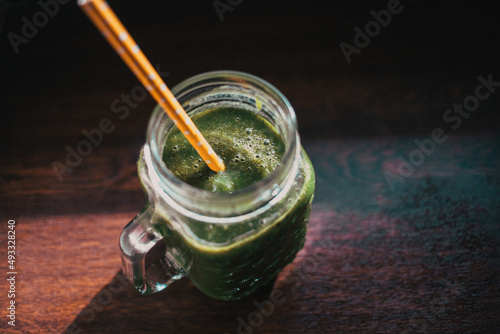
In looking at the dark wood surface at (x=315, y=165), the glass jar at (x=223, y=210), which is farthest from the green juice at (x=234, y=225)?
the dark wood surface at (x=315, y=165)

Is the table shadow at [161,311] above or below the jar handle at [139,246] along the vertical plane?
below

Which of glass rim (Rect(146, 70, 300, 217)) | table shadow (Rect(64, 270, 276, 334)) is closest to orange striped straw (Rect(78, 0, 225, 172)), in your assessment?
glass rim (Rect(146, 70, 300, 217))

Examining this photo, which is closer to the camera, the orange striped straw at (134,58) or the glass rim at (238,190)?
the orange striped straw at (134,58)

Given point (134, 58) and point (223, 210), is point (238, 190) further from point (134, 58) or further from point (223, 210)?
point (134, 58)

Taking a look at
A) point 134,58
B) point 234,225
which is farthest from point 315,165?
point 134,58

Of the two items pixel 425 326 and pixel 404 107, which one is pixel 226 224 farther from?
pixel 404 107

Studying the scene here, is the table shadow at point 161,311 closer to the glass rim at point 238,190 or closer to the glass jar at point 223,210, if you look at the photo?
the glass jar at point 223,210
